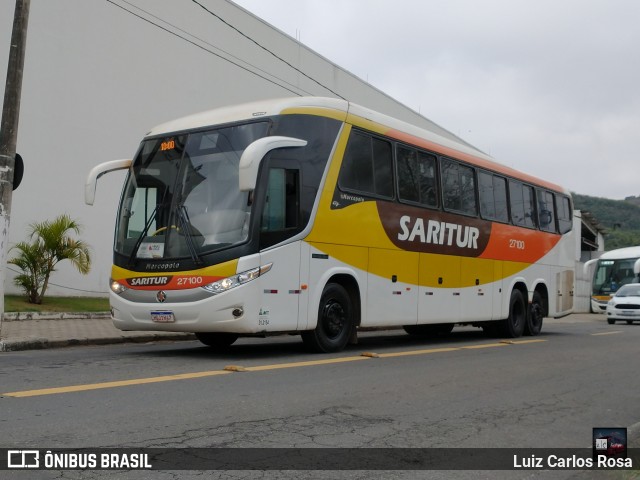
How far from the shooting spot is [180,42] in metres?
21.8

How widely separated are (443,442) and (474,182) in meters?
10.0

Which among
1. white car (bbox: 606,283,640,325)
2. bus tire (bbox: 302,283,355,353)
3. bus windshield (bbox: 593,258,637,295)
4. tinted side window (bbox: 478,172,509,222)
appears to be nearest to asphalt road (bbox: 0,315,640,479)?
bus tire (bbox: 302,283,355,353)

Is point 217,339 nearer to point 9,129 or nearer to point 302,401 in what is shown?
point 9,129

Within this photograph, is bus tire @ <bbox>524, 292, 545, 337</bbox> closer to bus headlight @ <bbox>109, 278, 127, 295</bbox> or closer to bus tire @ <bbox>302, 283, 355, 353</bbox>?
bus tire @ <bbox>302, 283, 355, 353</bbox>

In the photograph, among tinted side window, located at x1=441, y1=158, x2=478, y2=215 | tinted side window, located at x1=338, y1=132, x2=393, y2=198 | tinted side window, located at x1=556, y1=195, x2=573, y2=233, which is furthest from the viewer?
tinted side window, located at x1=556, y1=195, x2=573, y2=233

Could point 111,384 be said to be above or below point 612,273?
below

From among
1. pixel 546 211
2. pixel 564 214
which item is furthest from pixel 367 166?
pixel 564 214

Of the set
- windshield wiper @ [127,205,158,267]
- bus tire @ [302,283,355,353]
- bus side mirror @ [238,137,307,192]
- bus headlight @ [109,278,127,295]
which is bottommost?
bus tire @ [302,283,355,353]

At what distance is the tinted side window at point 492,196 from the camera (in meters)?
15.0

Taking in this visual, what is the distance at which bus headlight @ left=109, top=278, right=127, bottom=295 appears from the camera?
32.6 ft

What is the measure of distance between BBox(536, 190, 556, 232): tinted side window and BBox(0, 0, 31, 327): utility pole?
1192cm

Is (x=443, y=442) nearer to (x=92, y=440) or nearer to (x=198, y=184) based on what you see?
(x=92, y=440)

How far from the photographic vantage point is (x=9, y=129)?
11.4m

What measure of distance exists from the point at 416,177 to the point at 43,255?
28.8ft
